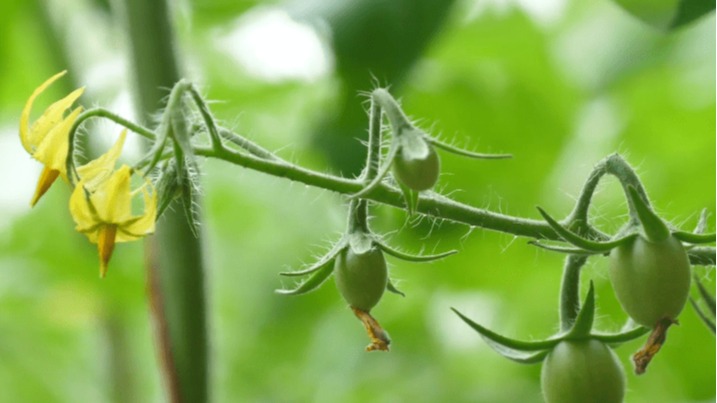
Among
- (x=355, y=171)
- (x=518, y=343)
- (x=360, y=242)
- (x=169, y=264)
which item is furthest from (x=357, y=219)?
(x=355, y=171)

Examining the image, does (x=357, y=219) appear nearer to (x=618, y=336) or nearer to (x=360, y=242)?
(x=360, y=242)

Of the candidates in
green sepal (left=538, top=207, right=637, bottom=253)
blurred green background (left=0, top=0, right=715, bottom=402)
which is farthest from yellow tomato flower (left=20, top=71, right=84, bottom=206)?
blurred green background (left=0, top=0, right=715, bottom=402)

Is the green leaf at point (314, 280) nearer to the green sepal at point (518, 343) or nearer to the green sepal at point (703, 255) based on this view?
the green sepal at point (518, 343)

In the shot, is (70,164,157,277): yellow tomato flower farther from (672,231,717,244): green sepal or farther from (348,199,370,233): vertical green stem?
(672,231,717,244): green sepal

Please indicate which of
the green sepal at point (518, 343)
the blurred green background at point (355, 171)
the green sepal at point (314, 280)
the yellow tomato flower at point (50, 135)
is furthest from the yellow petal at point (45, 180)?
the blurred green background at point (355, 171)

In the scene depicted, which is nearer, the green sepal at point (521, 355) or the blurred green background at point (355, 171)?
the green sepal at point (521, 355)
